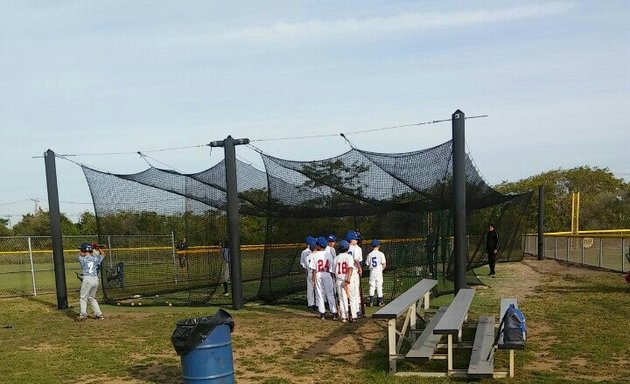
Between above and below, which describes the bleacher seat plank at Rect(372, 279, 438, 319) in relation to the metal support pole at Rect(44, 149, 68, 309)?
below

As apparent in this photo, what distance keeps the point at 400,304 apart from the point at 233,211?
5.59m

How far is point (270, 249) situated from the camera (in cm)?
1244

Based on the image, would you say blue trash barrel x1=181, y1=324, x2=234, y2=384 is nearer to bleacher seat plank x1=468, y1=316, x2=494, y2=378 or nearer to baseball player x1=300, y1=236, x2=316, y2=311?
bleacher seat plank x1=468, y1=316, x2=494, y2=378

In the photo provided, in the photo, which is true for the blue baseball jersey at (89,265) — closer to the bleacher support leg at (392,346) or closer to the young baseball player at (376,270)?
the young baseball player at (376,270)

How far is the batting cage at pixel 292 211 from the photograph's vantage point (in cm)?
1230

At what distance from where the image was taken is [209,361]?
5.67 m

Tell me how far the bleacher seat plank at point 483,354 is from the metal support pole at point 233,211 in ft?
17.6

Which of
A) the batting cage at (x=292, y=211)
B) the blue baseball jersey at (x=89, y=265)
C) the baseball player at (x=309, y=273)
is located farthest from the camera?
the batting cage at (x=292, y=211)

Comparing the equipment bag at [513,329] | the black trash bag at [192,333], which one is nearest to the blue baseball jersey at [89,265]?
the black trash bag at [192,333]

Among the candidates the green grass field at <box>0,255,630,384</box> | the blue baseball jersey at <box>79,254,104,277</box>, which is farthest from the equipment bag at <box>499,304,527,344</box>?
the blue baseball jersey at <box>79,254,104,277</box>

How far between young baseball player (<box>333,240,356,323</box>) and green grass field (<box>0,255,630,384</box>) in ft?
1.10

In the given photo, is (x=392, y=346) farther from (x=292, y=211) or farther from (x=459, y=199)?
(x=292, y=211)

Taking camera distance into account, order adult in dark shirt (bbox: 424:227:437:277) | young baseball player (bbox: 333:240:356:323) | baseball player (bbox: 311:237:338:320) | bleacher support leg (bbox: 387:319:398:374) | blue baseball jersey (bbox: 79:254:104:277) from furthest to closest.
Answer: adult in dark shirt (bbox: 424:227:437:277) → blue baseball jersey (bbox: 79:254:104:277) → baseball player (bbox: 311:237:338:320) → young baseball player (bbox: 333:240:356:323) → bleacher support leg (bbox: 387:319:398:374)

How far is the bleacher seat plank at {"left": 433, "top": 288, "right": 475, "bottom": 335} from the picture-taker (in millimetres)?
5566
